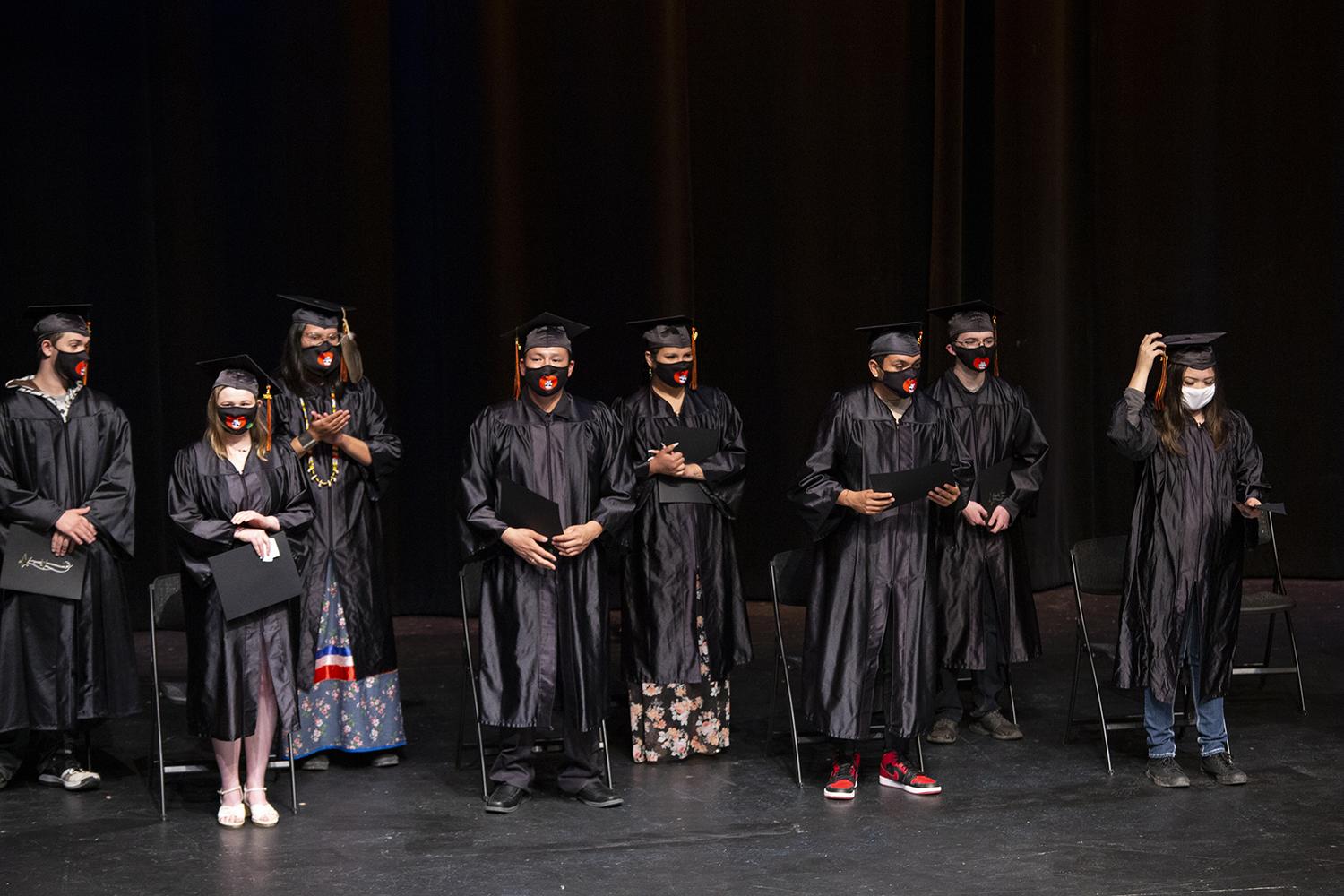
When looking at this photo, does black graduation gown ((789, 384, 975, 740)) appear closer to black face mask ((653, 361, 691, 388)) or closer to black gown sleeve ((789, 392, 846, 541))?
black gown sleeve ((789, 392, 846, 541))

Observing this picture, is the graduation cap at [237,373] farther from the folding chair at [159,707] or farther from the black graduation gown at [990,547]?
the black graduation gown at [990,547]

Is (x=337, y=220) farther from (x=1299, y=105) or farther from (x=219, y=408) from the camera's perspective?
(x=1299, y=105)

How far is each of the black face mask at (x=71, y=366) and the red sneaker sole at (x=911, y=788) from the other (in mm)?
3350

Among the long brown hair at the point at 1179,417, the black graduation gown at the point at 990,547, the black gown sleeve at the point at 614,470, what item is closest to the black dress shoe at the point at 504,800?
the black gown sleeve at the point at 614,470

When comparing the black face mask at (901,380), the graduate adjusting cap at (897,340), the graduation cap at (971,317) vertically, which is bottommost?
the black face mask at (901,380)

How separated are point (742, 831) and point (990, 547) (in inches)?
68.7

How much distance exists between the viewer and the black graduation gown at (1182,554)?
18.5 ft

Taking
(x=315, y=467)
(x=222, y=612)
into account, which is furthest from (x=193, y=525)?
(x=315, y=467)

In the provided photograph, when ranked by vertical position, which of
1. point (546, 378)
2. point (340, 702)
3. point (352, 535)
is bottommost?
point (340, 702)

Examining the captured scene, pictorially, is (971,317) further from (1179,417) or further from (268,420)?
(268,420)

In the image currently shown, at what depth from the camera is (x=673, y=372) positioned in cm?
616

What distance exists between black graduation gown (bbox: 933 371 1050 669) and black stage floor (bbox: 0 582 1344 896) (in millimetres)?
398

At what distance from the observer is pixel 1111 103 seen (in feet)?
31.0

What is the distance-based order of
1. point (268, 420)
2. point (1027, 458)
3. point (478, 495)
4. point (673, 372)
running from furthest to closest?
point (1027, 458) < point (673, 372) < point (478, 495) < point (268, 420)
